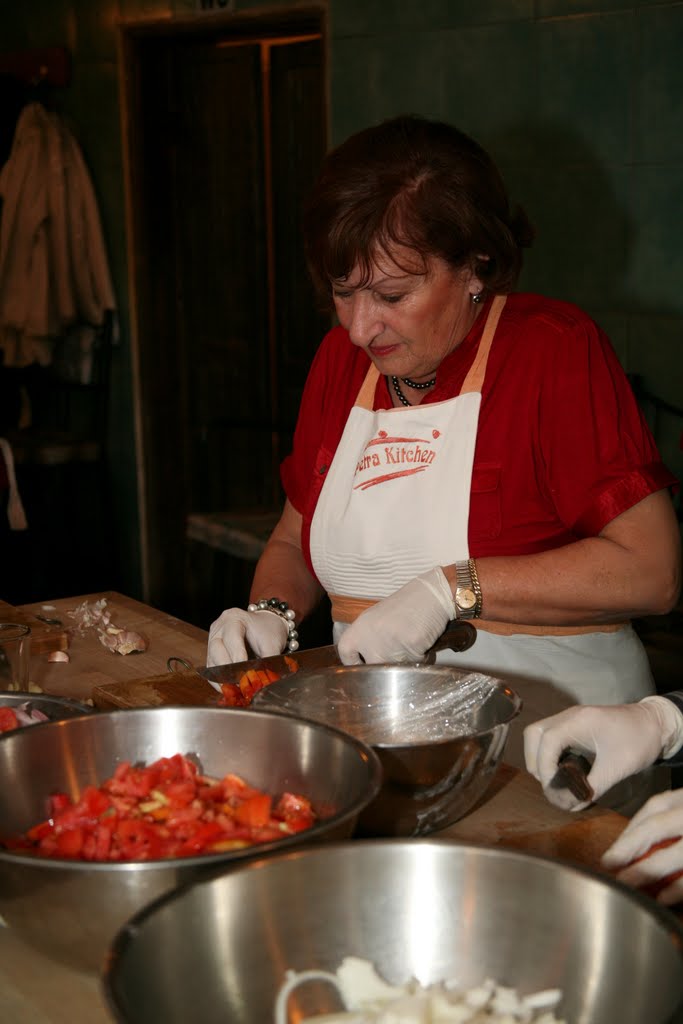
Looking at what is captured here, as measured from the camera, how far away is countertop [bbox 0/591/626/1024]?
1.13 metres

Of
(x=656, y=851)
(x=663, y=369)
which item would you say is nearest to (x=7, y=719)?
(x=656, y=851)

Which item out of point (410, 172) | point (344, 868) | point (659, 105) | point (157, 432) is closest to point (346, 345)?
point (410, 172)

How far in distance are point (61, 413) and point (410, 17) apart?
271 centimetres

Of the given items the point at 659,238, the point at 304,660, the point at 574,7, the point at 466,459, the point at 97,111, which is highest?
the point at 574,7

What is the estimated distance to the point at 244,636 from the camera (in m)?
1.99

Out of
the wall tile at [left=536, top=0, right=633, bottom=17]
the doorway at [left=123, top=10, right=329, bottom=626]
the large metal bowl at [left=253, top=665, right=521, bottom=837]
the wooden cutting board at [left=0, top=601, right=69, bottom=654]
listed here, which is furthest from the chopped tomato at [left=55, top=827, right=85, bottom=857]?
the doorway at [left=123, top=10, right=329, bottom=626]

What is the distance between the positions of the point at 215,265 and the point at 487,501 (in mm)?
3668

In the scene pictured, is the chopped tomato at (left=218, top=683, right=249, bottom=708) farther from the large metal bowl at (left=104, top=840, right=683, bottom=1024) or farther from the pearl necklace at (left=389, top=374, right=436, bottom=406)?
the pearl necklace at (left=389, top=374, right=436, bottom=406)

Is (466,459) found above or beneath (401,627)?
above

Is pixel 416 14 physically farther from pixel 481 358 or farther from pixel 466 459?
pixel 466 459

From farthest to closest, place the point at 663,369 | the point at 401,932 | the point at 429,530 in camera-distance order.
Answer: the point at 663,369 → the point at 429,530 → the point at 401,932

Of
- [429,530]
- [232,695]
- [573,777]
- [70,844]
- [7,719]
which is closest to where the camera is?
[70,844]

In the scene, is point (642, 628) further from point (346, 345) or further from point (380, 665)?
point (380, 665)

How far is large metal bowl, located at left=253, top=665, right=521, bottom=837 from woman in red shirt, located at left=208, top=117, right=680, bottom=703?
277mm
